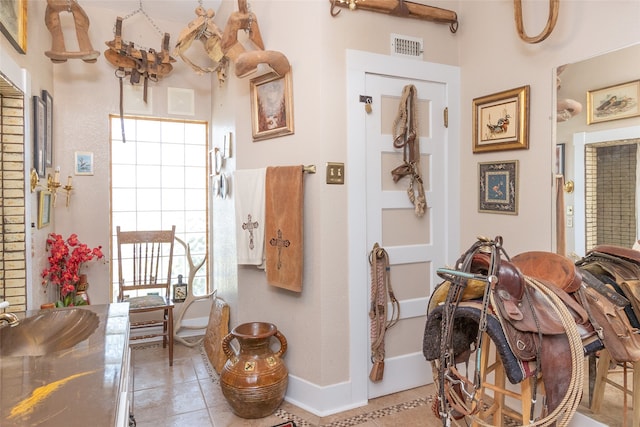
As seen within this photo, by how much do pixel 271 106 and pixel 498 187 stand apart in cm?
158

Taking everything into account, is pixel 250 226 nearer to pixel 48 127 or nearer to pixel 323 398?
pixel 323 398

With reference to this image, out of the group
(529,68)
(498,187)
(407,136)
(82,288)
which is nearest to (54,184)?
(82,288)

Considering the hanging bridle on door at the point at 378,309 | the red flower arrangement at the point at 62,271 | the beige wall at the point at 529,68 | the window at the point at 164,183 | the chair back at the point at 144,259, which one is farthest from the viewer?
the window at the point at 164,183

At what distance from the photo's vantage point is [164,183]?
3.93 metres

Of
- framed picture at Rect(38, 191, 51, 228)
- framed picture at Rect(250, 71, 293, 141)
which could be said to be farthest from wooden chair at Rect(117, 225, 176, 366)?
framed picture at Rect(250, 71, 293, 141)

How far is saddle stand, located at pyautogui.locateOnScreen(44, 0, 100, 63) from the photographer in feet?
9.33

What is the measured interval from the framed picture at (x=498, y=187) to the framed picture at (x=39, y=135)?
2.86 meters

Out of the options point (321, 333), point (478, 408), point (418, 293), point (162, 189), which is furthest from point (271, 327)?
point (162, 189)

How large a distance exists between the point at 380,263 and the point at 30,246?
6.87 ft

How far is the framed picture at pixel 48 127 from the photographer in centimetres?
287

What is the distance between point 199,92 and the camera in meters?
3.92

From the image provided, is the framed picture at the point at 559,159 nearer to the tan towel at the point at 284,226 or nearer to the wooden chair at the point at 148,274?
the tan towel at the point at 284,226

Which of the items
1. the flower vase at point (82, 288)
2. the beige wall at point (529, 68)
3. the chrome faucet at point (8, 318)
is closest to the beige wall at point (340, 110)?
the beige wall at point (529, 68)

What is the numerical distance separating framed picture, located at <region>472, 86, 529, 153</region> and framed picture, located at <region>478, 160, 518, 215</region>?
0.12 metres
